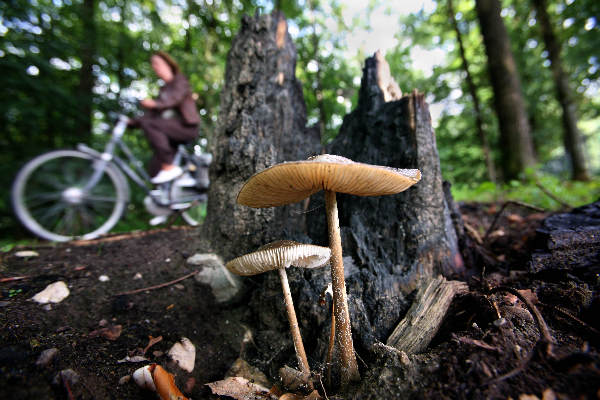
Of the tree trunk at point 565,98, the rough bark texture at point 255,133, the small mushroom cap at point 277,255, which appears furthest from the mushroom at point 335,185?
the tree trunk at point 565,98

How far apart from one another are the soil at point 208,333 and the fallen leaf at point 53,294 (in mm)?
43

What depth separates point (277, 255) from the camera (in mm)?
1285

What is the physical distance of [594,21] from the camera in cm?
759

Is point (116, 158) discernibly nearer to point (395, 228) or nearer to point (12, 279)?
point (12, 279)

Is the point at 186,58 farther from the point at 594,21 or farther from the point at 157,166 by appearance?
the point at 594,21

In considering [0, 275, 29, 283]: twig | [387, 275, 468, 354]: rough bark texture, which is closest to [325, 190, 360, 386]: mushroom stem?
[387, 275, 468, 354]: rough bark texture

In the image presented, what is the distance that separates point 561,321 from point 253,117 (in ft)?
7.42

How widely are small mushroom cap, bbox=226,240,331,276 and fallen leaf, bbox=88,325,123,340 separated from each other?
32.6 inches

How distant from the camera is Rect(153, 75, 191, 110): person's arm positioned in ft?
13.6

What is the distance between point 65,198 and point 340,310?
4026 mm

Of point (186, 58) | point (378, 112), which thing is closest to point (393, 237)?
point (378, 112)

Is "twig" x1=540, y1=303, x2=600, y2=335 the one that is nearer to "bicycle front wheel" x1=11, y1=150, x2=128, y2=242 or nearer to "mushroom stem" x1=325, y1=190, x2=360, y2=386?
"mushroom stem" x1=325, y1=190, x2=360, y2=386

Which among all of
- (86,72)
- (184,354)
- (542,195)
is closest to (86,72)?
(86,72)

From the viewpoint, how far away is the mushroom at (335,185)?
1.04 m
